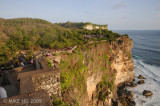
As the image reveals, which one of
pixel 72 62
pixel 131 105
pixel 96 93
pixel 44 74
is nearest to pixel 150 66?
pixel 131 105

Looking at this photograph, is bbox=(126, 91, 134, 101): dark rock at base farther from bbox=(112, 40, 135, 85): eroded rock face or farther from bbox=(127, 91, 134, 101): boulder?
bbox=(112, 40, 135, 85): eroded rock face

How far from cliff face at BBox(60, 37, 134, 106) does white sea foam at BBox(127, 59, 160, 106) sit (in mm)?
3724

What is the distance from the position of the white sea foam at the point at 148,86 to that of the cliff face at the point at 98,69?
3724mm

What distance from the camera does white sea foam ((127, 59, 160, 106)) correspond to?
20038 millimetres

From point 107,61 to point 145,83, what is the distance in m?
12.8

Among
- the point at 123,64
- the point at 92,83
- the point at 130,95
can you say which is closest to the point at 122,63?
the point at 123,64

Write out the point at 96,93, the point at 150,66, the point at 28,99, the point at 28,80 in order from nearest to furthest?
1. the point at 28,99
2. the point at 28,80
3. the point at 96,93
4. the point at 150,66

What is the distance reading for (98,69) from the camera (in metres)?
20.5

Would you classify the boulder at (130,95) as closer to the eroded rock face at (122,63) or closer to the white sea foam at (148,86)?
the eroded rock face at (122,63)

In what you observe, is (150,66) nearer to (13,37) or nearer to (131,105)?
(131,105)

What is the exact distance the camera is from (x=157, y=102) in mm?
19688

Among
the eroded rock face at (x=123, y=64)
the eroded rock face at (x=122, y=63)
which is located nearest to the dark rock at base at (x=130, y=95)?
the eroded rock face at (x=122, y=63)

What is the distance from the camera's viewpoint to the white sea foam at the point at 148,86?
65.7 feet

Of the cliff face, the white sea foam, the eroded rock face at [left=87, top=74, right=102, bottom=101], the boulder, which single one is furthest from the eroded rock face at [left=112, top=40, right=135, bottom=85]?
the eroded rock face at [left=87, top=74, right=102, bottom=101]
